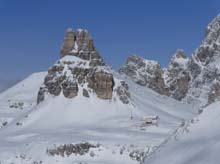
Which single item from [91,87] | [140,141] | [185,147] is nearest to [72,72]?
[91,87]

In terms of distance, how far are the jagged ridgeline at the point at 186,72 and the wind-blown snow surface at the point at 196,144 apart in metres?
129

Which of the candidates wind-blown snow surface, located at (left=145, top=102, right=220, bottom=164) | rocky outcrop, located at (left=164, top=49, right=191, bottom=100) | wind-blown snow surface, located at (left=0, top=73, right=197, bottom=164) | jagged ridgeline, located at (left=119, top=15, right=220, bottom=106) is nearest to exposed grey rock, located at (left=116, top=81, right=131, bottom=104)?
wind-blown snow surface, located at (left=0, top=73, right=197, bottom=164)

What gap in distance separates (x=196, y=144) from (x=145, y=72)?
451ft

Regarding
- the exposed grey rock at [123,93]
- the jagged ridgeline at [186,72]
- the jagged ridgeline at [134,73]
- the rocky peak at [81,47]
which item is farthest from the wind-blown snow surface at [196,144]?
the jagged ridgeline at [186,72]

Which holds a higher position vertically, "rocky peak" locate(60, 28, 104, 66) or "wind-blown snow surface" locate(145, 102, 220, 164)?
"rocky peak" locate(60, 28, 104, 66)

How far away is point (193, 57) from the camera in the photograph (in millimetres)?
173375

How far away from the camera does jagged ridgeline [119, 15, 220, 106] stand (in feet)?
478

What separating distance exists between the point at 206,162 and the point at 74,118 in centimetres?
6201

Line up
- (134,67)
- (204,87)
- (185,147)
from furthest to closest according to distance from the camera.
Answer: (204,87), (134,67), (185,147)

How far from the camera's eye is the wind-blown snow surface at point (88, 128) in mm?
54938

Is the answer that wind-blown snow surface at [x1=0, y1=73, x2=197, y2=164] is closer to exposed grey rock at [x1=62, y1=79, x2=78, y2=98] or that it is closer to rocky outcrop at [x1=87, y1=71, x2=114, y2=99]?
exposed grey rock at [x1=62, y1=79, x2=78, y2=98]

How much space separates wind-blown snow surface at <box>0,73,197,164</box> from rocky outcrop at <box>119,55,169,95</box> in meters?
56.0

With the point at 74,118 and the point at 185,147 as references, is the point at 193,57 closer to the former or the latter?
the point at 74,118

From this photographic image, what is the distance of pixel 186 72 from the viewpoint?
6358 inches
